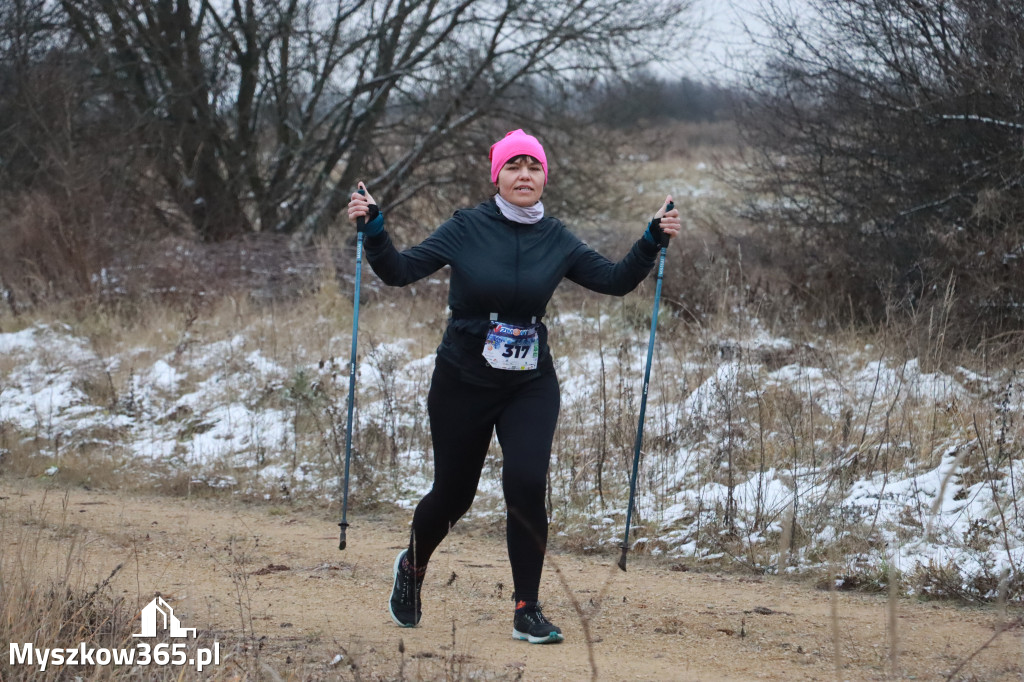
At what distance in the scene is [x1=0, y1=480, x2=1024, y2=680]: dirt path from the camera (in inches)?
157

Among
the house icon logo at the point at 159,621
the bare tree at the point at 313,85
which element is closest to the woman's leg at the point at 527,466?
the house icon logo at the point at 159,621

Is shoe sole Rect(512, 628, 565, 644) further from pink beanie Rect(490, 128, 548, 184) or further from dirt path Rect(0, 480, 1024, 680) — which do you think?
pink beanie Rect(490, 128, 548, 184)

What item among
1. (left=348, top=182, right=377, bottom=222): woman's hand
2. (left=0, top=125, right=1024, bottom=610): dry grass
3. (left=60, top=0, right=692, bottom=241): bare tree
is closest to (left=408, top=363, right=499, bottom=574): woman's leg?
(left=348, top=182, right=377, bottom=222): woman's hand

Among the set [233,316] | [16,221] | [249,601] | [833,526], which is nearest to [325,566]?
[249,601]

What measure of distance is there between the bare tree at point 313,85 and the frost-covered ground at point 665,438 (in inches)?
267

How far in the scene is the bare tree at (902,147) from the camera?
356 inches

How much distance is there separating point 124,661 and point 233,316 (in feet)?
28.8

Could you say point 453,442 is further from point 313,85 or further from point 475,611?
point 313,85

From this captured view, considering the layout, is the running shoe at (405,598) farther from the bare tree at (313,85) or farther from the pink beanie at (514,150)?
the bare tree at (313,85)

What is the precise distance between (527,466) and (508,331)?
20.6 inches

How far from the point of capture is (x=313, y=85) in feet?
55.0

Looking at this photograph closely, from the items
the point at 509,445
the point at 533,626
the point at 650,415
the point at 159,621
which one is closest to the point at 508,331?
the point at 509,445

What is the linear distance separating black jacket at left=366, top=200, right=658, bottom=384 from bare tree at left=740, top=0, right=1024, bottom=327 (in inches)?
209

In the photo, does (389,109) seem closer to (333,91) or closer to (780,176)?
(333,91)
